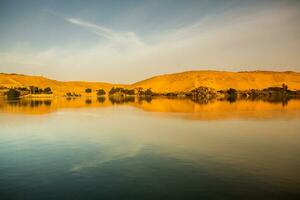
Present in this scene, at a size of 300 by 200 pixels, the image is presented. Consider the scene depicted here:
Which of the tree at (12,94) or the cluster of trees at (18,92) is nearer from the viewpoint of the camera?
the tree at (12,94)

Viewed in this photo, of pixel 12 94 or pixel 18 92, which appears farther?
pixel 18 92

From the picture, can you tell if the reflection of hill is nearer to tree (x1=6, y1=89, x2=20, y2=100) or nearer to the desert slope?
tree (x1=6, y1=89, x2=20, y2=100)

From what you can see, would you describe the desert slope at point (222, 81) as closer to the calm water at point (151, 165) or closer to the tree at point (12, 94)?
the tree at point (12, 94)

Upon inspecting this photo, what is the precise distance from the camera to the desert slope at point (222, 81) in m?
152

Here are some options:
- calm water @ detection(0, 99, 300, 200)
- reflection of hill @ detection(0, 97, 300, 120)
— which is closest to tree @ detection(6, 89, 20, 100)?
reflection of hill @ detection(0, 97, 300, 120)

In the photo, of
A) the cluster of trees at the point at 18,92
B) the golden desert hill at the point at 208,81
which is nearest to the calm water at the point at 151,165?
the cluster of trees at the point at 18,92

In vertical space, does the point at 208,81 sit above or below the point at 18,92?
above

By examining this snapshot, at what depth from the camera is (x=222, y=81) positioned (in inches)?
6206

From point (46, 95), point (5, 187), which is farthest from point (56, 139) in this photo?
point (46, 95)

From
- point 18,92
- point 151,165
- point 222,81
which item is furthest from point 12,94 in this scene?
point 222,81

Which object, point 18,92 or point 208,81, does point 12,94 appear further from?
point 208,81

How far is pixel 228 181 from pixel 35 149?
37.4 feet

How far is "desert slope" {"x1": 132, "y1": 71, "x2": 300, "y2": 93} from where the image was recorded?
15212cm

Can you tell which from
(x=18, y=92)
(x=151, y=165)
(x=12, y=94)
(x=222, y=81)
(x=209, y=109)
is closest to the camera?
(x=151, y=165)
